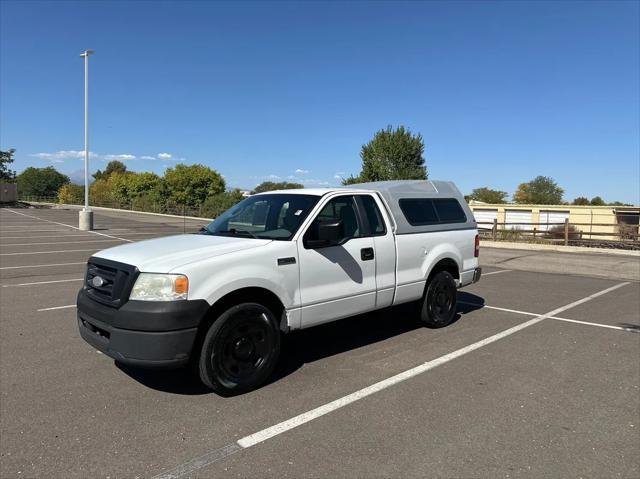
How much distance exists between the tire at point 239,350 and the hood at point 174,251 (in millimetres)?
542

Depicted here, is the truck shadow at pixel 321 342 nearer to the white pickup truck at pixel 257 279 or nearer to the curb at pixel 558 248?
the white pickup truck at pixel 257 279

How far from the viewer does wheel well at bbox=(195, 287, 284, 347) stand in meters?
3.98

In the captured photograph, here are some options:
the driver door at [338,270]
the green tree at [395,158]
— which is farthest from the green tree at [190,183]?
the driver door at [338,270]

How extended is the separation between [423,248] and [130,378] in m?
3.63

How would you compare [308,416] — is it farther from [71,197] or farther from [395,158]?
[71,197]

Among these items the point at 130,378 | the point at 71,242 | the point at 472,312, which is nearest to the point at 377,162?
the point at 71,242

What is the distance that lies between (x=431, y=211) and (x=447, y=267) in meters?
0.82

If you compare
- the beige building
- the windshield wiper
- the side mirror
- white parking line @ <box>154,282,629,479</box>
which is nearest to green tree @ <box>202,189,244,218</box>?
the beige building

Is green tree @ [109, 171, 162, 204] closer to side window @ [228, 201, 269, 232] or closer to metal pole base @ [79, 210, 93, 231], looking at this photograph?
metal pole base @ [79, 210, 93, 231]

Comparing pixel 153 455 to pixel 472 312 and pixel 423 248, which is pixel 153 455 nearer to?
pixel 423 248

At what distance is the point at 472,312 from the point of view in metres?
7.45

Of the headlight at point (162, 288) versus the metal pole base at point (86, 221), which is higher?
the metal pole base at point (86, 221)

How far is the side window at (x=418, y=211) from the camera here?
596 cm

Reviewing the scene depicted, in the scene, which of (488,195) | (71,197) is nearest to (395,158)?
(71,197)
